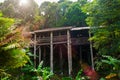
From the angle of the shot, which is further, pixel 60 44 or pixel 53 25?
pixel 53 25

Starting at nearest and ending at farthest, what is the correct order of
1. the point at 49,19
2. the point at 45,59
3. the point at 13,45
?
the point at 13,45 → the point at 45,59 → the point at 49,19

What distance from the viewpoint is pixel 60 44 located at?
89.9ft

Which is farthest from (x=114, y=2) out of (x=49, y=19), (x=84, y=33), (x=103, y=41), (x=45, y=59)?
(x=49, y=19)

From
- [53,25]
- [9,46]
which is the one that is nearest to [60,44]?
[53,25]

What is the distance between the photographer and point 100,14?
59.9 feet

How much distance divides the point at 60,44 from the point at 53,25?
7.68 meters

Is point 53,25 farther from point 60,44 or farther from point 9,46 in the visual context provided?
point 9,46

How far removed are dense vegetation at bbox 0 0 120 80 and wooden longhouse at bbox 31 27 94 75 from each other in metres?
1.90

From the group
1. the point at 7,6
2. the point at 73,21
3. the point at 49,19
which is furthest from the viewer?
the point at 49,19

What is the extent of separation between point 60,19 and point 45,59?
8.42 m

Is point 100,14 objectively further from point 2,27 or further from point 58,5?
point 58,5

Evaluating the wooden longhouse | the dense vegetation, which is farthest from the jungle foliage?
the wooden longhouse

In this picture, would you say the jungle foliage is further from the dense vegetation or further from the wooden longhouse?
the wooden longhouse

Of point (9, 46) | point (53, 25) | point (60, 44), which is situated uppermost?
point (9, 46)
